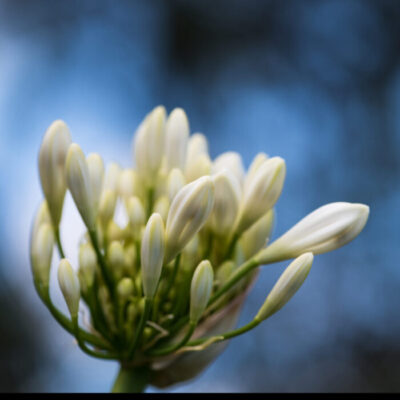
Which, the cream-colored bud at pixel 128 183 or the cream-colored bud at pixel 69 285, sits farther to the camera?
the cream-colored bud at pixel 128 183

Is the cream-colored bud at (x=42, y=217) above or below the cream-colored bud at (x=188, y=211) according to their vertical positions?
below

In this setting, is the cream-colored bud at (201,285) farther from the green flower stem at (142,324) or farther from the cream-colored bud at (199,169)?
the cream-colored bud at (199,169)

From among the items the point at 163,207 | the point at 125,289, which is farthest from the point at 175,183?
the point at 125,289

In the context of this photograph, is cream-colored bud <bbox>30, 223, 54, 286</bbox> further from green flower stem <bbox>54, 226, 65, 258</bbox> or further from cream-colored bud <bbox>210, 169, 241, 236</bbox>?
cream-colored bud <bbox>210, 169, 241, 236</bbox>

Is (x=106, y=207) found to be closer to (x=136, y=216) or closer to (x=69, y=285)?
(x=136, y=216)

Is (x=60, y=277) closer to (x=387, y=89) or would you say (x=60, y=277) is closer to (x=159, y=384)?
(x=159, y=384)

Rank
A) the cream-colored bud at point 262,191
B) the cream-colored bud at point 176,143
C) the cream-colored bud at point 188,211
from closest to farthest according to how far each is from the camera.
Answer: the cream-colored bud at point 188,211
the cream-colored bud at point 262,191
the cream-colored bud at point 176,143

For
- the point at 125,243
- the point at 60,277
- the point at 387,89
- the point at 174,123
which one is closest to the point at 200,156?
the point at 174,123

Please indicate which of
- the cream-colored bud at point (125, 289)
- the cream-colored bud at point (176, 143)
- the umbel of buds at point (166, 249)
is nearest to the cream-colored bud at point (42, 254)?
the umbel of buds at point (166, 249)
